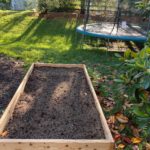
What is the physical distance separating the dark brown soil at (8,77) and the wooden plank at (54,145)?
3.82 feet

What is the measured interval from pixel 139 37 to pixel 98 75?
2906mm

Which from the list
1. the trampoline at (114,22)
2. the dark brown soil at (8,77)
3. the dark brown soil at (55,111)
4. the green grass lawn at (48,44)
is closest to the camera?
the dark brown soil at (55,111)

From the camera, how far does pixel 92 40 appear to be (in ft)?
31.8

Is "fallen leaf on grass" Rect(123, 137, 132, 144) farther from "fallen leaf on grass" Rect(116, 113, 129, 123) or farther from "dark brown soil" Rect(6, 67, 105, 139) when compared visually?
"fallen leaf on grass" Rect(116, 113, 129, 123)

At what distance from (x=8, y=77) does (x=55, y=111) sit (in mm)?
1812

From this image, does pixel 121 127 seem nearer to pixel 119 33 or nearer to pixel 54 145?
pixel 54 145

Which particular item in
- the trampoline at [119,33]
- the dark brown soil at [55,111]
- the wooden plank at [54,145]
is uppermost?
the wooden plank at [54,145]

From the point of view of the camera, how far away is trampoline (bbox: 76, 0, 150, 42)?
8262 millimetres

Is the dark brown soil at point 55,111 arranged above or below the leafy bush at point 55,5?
below

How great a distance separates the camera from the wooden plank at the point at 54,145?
2.84 metres

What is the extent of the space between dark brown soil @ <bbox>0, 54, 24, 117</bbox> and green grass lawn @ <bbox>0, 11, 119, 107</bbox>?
0.34 metres

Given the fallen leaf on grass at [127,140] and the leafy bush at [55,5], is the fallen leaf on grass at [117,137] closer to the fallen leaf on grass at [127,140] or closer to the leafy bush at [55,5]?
the fallen leaf on grass at [127,140]

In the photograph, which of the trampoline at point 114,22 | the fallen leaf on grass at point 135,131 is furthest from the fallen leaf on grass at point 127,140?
the trampoline at point 114,22

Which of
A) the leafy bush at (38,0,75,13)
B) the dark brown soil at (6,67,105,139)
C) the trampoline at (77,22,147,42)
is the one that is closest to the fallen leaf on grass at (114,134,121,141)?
the dark brown soil at (6,67,105,139)
